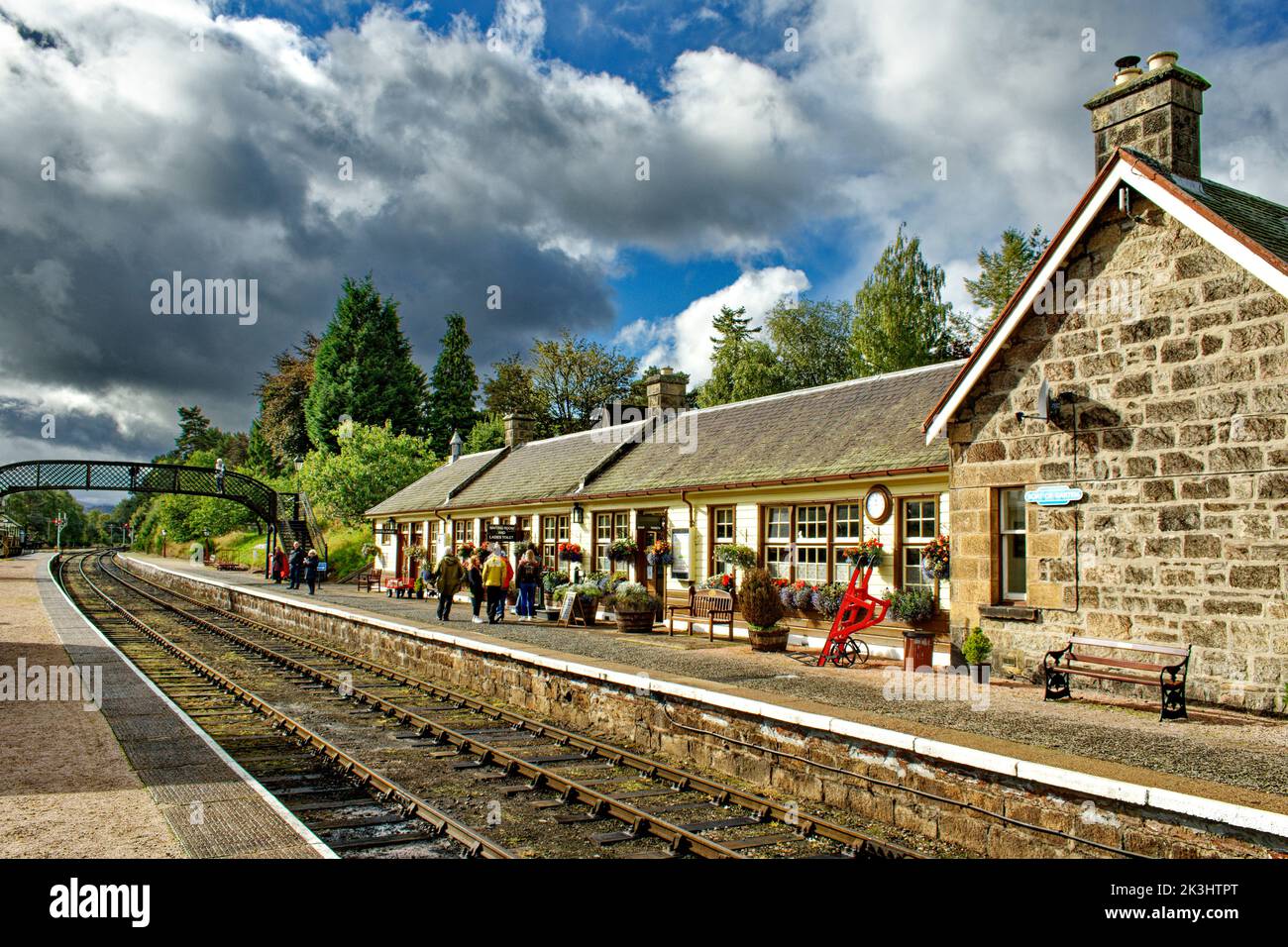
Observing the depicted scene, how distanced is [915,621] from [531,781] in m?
7.61

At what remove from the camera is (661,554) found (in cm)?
2027

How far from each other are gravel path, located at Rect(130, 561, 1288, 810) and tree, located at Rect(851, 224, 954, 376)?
3090 centimetres

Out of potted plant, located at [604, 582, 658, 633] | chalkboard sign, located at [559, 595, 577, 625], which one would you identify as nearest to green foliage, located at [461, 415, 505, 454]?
chalkboard sign, located at [559, 595, 577, 625]

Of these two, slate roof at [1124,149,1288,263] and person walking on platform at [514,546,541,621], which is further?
person walking on platform at [514,546,541,621]

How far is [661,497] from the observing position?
20562mm

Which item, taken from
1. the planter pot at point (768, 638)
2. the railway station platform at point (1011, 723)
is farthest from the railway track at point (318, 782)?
the planter pot at point (768, 638)

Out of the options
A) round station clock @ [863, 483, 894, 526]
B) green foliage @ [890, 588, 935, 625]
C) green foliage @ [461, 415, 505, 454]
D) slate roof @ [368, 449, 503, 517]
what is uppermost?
green foliage @ [461, 415, 505, 454]

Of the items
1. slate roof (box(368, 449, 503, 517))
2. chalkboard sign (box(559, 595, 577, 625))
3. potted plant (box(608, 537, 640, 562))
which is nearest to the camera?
chalkboard sign (box(559, 595, 577, 625))

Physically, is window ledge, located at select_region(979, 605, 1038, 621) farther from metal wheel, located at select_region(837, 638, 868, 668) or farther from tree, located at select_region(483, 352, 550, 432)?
tree, located at select_region(483, 352, 550, 432)

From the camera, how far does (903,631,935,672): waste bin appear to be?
13055 mm

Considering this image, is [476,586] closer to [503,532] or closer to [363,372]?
[503,532]

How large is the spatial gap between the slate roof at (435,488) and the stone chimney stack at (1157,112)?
2487 centimetres

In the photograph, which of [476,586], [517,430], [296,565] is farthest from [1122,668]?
[296,565]

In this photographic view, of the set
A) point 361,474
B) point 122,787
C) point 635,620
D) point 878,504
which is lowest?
point 122,787
